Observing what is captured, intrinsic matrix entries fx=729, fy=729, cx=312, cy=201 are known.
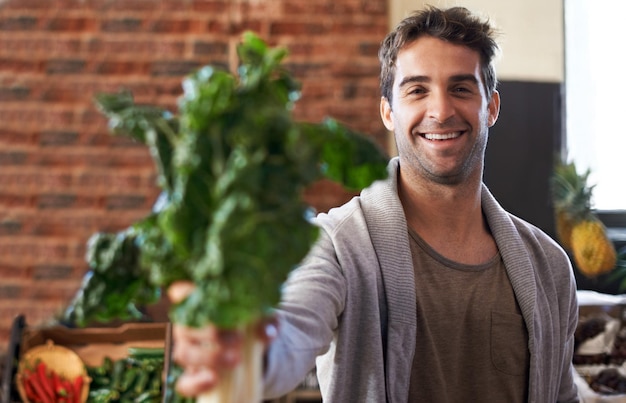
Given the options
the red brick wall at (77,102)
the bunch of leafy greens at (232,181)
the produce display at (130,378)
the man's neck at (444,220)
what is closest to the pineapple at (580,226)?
the red brick wall at (77,102)

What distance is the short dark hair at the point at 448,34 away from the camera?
1.89m

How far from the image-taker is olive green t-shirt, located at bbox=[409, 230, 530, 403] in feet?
5.69

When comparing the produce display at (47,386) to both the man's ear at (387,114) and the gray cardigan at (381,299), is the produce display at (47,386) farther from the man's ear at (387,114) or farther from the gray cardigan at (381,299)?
the man's ear at (387,114)

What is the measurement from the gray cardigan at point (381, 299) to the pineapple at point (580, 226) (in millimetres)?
1202

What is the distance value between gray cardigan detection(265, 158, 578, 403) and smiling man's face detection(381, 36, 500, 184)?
0.36 feet

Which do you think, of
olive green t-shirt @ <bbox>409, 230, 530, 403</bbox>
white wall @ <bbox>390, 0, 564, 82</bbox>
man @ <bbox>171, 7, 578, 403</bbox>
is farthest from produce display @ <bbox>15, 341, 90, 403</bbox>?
white wall @ <bbox>390, 0, 564, 82</bbox>

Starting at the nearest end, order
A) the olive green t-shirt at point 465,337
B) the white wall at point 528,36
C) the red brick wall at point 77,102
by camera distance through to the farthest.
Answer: the olive green t-shirt at point 465,337 → the red brick wall at point 77,102 → the white wall at point 528,36

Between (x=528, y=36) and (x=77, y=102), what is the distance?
6.86ft

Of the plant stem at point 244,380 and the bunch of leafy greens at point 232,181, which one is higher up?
the bunch of leafy greens at point 232,181

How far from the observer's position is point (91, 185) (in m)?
3.07

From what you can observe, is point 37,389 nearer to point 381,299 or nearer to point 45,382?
point 45,382

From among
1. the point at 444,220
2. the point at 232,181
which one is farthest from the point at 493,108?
the point at 232,181

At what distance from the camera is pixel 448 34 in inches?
74.2

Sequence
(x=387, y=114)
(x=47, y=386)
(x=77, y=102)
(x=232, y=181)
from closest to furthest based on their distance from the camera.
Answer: (x=232, y=181)
(x=387, y=114)
(x=47, y=386)
(x=77, y=102)
